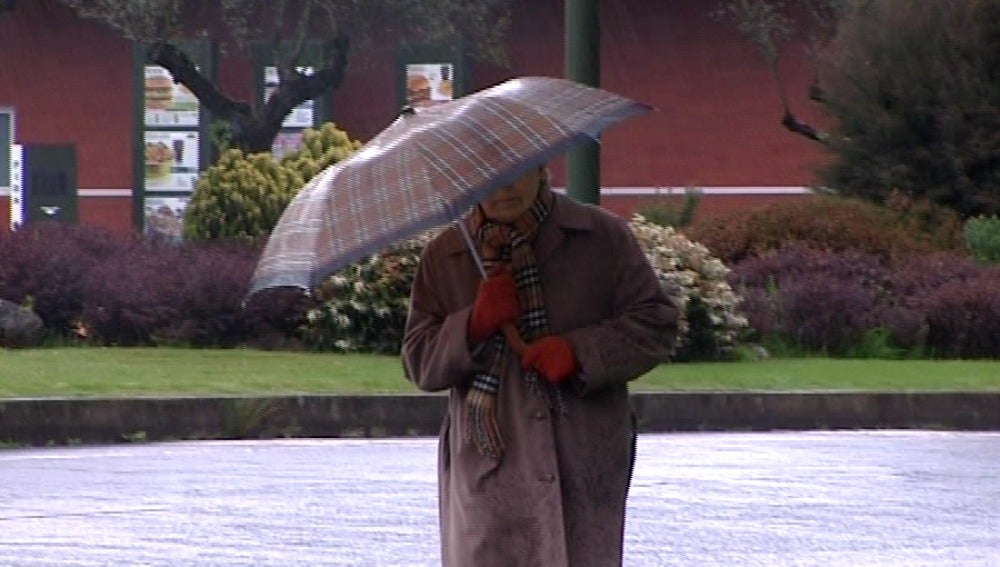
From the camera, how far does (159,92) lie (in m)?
30.4

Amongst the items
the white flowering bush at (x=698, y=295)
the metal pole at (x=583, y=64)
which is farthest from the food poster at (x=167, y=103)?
the metal pole at (x=583, y=64)

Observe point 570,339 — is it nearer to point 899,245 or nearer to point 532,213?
point 532,213

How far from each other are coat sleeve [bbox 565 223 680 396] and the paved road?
3.63 meters

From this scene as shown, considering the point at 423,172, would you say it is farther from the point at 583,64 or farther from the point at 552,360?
the point at 583,64

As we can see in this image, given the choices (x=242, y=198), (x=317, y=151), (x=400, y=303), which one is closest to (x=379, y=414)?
(x=400, y=303)

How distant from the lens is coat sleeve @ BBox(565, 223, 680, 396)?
5070 millimetres

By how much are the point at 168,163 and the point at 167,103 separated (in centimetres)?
85

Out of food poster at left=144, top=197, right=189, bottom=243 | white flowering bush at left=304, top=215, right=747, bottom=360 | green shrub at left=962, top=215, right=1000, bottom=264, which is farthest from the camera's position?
food poster at left=144, top=197, right=189, bottom=243

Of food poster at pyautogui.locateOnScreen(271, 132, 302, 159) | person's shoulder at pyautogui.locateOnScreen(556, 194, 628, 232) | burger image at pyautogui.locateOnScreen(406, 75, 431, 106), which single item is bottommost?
food poster at pyautogui.locateOnScreen(271, 132, 302, 159)

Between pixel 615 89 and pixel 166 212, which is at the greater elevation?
pixel 615 89

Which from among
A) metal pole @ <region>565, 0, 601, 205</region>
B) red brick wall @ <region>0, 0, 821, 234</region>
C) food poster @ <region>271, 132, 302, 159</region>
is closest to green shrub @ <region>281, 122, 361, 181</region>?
food poster @ <region>271, 132, 302, 159</region>

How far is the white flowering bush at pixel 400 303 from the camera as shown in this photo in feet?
56.9

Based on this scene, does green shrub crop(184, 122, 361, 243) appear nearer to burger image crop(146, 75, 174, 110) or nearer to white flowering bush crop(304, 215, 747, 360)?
white flowering bush crop(304, 215, 747, 360)

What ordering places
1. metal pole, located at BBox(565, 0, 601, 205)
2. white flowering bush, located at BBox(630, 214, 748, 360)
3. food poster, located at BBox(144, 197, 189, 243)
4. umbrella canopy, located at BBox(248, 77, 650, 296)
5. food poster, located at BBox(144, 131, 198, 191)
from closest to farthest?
1. umbrella canopy, located at BBox(248, 77, 650, 296)
2. metal pole, located at BBox(565, 0, 601, 205)
3. white flowering bush, located at BBox(630, 214, 748, 360)
4. food poster, located at BBox(144, 197, 189, 243)
5. food poster, located at BBox(144, 131, 198, 191)
